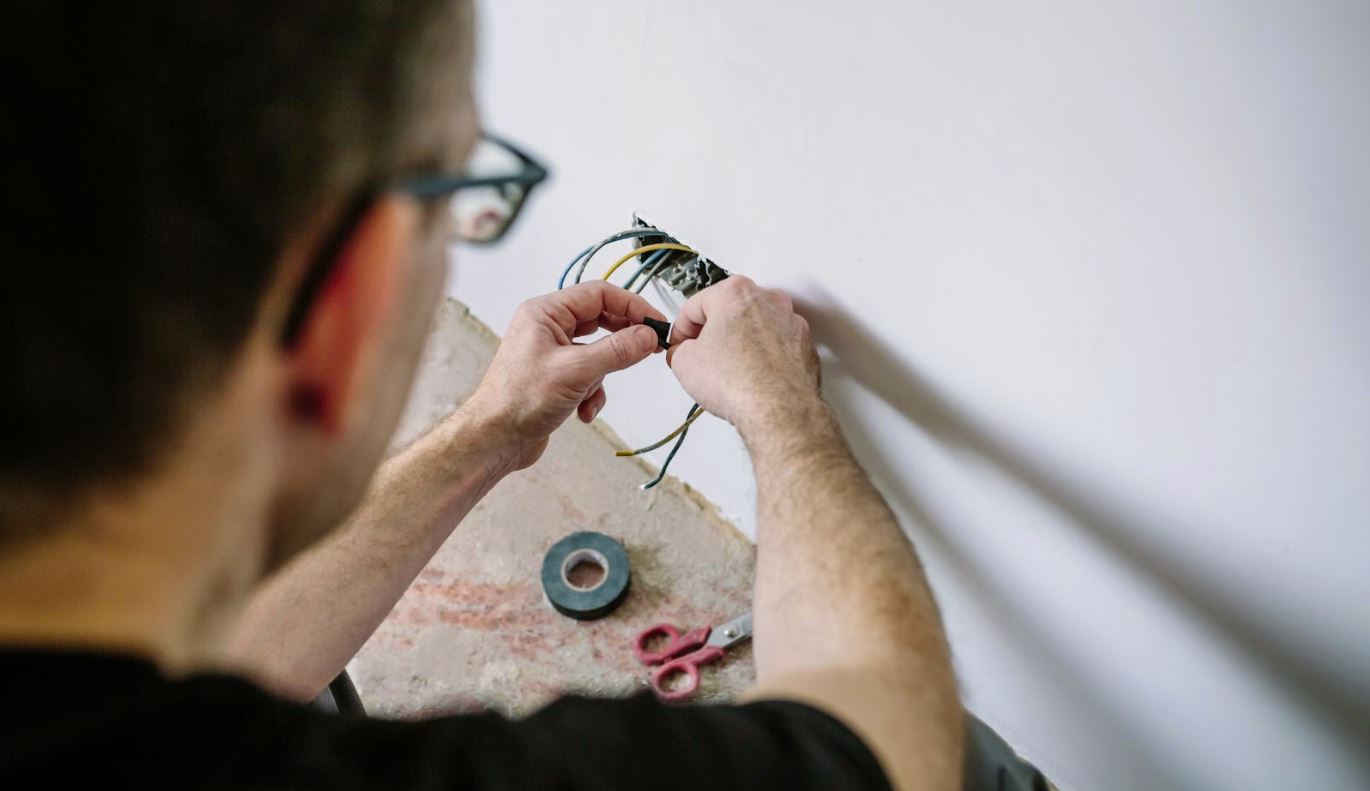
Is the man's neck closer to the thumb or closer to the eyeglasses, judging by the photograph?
the eyeglasses

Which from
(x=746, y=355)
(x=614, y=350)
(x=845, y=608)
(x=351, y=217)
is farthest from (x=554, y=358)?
(x=351, y=217)

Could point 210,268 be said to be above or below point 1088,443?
below

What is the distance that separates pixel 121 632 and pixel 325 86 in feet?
0.85

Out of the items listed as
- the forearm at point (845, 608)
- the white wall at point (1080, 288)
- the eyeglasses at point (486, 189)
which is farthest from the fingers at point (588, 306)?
the eyeglasses at point (486, 189)

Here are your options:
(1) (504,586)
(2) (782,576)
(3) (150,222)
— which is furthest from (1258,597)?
(1) (504,586)

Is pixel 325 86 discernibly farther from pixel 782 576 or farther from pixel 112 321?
pixel 782 576

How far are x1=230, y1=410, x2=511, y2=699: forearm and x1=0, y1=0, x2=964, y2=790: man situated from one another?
0.34 meters

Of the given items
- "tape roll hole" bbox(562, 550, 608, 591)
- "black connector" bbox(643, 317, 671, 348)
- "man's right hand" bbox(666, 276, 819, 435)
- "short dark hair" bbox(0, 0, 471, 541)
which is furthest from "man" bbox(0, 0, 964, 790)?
"tape roll hole" bbox(562, 550, 608, 591)

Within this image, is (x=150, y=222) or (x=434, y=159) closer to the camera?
(x=150, y=222)

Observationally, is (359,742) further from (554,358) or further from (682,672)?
(682,672)

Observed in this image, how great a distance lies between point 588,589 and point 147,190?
104 cm

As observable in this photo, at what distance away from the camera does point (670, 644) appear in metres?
1.28

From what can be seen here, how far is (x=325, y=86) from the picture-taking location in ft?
1.31

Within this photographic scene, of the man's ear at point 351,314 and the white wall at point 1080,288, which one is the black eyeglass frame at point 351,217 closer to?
the man's ear at point 351,314
